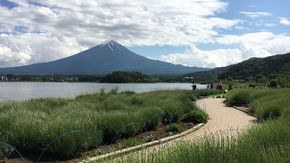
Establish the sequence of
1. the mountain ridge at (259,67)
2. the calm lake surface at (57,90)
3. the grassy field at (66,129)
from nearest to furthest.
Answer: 1. the grassy field at (66,129)
2. the calm lake surface at (57,90)
3. the mountain ridge at (259,67)

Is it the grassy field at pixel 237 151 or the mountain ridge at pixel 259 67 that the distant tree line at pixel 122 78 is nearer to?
the mountain ridge at pixel 259 67

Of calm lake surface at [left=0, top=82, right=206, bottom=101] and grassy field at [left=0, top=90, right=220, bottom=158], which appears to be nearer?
grassy field at [left=0, top=90, right=220, bottom=158]

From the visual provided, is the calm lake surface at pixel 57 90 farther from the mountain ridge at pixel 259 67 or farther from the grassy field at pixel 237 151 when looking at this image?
the mountain ridge at pixel 259 67

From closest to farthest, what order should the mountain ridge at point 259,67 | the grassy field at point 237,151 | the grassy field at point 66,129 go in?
the grassy field at point 237,151 < the grassy field at point 66,129 < the mountain ridge at point 259,67

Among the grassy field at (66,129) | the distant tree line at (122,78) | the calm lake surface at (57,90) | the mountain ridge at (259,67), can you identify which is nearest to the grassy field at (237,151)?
the grassy field at (66,129)

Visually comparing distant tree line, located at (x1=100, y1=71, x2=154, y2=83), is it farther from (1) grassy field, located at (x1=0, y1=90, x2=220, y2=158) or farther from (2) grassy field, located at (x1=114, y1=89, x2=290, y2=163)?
(2) grassy field, located at (x1=114, y1=89, x2=290, y2=163)

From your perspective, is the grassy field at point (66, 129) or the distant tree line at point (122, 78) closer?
the grassy field at point (66, 129)

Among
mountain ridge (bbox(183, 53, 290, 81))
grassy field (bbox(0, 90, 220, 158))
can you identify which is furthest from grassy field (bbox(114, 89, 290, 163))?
mountain ridge (bbox(183, 53, 290, 81))

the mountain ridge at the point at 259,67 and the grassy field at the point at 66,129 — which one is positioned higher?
the mountain ridge at the point at 259,67

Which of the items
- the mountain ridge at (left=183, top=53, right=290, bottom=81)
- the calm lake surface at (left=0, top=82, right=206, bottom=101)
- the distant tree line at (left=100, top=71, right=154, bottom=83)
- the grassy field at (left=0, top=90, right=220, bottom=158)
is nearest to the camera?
the grassy field at (left=0, top=90, right=220, bottom=158)

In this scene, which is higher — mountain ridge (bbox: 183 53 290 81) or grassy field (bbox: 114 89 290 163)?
mountain ridge (bbox: 183 53 290 81)

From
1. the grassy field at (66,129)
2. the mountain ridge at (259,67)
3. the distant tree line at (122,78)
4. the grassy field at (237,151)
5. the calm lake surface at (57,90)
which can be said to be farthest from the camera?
the distant tree line at (122,78)

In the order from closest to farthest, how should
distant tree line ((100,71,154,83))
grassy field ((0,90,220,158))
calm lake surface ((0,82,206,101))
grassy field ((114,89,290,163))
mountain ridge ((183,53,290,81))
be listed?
1. grassy field ((114,89,290,163))
2. grassy field ((0,90,220,158))
3. calm lake surface ((0,82,206,101))
4. mountain ridge ((183,53,290,81))
5. distant tree line ((100,71,154,83))

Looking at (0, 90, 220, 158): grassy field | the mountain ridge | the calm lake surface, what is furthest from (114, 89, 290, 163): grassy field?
the mountain ridge
